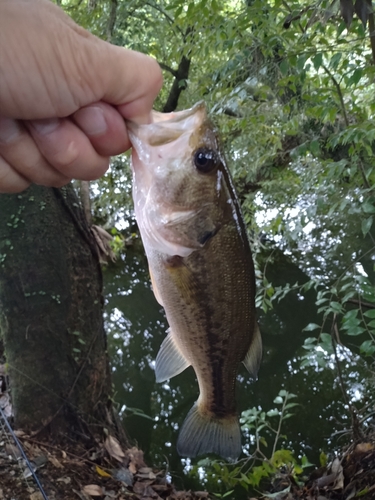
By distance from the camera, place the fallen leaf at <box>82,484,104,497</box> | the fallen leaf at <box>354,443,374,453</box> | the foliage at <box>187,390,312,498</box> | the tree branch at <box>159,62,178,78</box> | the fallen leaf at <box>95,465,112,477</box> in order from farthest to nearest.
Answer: the tree branch at <box>159,62,178,78</box> → the foliage at <box>187,390,312,498</box> → the fallen leaf at <box>354,443,374,453</box> → the fallen leaf at <box>95,465,112,477</box> → the fallen leaf at <box>82,484,104,497</box>

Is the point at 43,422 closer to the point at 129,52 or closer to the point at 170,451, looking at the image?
the point at 170,451

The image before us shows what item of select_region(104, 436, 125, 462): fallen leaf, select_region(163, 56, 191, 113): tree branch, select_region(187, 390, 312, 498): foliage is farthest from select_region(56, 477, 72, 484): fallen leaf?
select_region(163, 56, 191, 113): tree branch

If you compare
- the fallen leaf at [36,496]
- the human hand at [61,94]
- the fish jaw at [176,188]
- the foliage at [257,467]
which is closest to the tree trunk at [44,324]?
the fallen leaf at [36,496]

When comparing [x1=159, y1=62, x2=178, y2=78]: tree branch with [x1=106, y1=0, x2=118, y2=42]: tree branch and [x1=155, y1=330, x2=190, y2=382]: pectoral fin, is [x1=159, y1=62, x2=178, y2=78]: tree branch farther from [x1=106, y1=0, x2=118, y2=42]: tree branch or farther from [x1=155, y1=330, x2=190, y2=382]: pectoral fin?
[x1=155, y1=330, x2=190, y2=382]: pectoral fin

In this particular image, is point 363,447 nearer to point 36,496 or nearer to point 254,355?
point 254,355

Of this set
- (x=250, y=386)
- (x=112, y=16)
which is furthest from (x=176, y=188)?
(x=250, y=386)

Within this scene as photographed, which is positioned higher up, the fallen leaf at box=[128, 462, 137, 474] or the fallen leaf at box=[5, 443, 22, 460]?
the fallen leaf at box=[5, 443, 22, 460]

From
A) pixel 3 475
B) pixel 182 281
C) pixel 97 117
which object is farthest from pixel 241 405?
pixel 97 117
